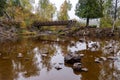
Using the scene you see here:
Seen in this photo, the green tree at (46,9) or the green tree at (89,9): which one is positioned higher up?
the green tree at (46,9)

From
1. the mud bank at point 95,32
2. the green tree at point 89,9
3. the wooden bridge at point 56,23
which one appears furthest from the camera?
the wooden bridge at point 56,23

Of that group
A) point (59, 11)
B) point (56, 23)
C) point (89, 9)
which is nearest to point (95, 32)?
point (89, 9)

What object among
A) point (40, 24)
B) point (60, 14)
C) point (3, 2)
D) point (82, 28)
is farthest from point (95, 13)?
point (60, 14)

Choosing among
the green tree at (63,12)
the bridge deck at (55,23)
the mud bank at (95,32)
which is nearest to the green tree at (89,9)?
the mud bank at (95,32)

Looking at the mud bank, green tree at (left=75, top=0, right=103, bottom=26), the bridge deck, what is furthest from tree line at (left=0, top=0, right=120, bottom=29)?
the bridge deck

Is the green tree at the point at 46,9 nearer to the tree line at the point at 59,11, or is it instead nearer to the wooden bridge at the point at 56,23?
the tree line at the point at 59,11

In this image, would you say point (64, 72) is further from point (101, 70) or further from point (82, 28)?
point (82, 28)

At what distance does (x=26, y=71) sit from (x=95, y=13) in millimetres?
37853

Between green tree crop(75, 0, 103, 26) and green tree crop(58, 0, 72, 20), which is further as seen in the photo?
green tree crop(58, 0, 72, 20)

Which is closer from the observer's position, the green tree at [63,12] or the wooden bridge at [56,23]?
the wooden bridge at [56,23]

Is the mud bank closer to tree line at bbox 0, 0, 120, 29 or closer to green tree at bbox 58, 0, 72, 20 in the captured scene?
tree line at bbox 0, 0, 120, 29

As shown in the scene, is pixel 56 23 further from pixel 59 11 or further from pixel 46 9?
pixel 46 9

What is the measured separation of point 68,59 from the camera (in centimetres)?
1470

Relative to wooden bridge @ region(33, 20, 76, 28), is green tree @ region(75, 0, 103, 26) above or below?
above
